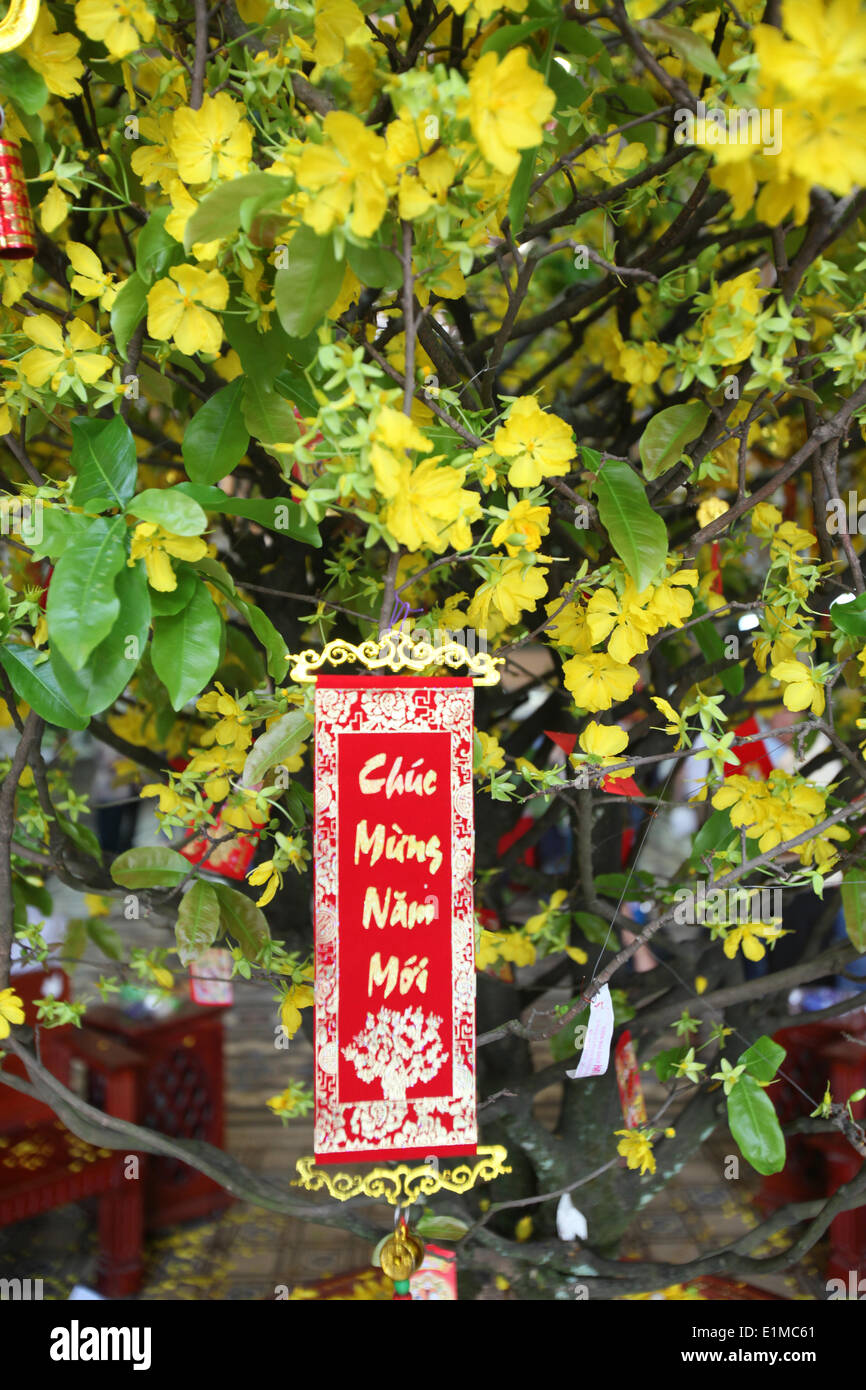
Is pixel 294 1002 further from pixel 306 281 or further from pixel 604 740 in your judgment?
pixel 306 281

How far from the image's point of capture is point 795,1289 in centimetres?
190

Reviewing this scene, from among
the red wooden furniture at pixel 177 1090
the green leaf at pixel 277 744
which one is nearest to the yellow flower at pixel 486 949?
the green leaf at pixel 277 744

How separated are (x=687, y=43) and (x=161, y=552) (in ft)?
1.84

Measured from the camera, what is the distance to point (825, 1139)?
2.03 meters

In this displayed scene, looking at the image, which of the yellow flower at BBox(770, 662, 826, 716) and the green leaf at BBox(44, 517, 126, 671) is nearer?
the green leaf at BBox(44, 517, 126, 671)

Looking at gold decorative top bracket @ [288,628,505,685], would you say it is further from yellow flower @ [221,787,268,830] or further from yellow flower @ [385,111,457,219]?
yellow flower @ [385,111,457,219]

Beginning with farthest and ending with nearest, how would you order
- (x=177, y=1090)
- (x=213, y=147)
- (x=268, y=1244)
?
1. (x=177, y=1090)
2. (x=268, y=1244)
3. (x=213, y=147)

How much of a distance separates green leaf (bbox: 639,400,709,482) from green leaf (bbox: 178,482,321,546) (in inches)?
13.1

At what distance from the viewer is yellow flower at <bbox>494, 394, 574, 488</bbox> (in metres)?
0.85

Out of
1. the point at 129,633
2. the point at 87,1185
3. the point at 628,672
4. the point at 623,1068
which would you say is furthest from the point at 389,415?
the point at 87,1185

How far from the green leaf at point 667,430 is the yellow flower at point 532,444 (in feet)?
0.45

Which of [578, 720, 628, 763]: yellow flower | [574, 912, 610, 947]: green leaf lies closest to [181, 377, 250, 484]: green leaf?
[578, 720, 628, 763]: yellow flower

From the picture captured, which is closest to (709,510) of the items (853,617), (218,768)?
(853,617)

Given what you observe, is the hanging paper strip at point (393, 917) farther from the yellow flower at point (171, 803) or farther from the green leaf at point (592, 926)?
the green leaf at point (592, 926)
